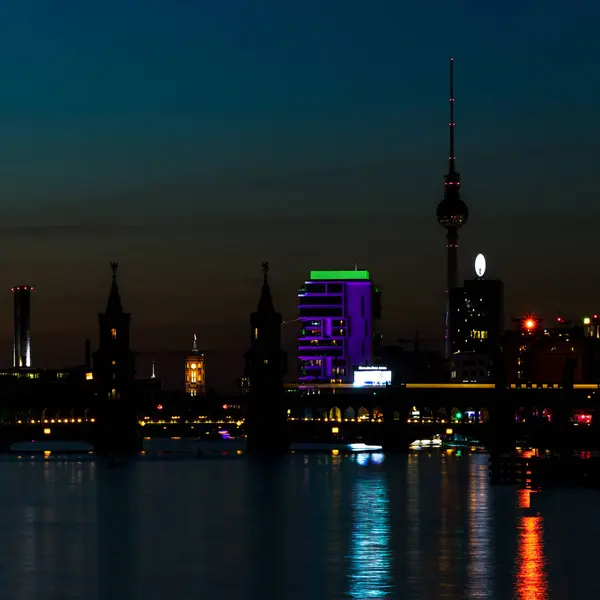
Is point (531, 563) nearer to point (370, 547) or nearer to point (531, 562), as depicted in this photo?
point (531, 562)

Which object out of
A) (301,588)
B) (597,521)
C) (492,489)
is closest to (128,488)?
(492,489)

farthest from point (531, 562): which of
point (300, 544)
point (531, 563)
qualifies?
point (300, 544)

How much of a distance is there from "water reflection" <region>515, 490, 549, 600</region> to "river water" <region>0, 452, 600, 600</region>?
109 millimetres

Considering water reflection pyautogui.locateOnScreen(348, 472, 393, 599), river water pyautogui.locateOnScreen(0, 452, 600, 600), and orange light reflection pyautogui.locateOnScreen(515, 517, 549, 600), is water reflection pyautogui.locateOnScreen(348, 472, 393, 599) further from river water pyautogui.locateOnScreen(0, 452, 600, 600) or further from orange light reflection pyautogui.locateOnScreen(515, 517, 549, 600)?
orange light reflection pyautogui.locateOnScreen(515, 517, 549, 600)

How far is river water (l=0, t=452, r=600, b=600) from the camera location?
3755 inches

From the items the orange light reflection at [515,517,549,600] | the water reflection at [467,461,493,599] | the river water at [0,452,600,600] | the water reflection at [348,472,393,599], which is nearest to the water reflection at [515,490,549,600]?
the orange light reflection at [515,517,549,600]

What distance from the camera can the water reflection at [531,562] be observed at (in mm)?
92188

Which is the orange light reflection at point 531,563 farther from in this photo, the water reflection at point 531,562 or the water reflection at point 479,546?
the water reflection at point 479,546

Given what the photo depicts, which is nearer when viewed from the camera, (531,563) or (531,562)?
(531,563)

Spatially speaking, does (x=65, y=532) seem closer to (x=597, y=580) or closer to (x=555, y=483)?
(x=597, y=580)

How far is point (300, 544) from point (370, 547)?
5356mm

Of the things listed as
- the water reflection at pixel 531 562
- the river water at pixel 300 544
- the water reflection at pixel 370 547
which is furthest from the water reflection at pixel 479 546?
the water reflection at pixel 370 547

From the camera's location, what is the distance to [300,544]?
11988cm

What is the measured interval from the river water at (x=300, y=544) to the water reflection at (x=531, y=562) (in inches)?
4.3
